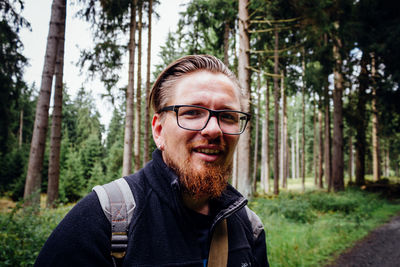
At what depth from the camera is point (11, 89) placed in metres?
12.0

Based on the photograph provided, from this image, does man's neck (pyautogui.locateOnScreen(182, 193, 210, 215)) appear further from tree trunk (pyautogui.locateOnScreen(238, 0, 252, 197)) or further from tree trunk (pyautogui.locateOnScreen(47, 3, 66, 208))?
tree trunk (pyautogui.locateOnScreen(47, 3, 66, 208))

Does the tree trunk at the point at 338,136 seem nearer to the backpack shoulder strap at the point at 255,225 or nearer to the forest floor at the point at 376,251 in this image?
the forest floor at the point at 376,251

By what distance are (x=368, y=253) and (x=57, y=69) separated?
11995 mm

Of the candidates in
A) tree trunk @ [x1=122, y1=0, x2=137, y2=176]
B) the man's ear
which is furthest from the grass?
tree trunk @ [x1=122, y1=0, x2=137, y2=176]

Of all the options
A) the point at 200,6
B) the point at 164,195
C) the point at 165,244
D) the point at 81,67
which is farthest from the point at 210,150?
the point at 200,6

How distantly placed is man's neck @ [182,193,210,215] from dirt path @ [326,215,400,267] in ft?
16.8

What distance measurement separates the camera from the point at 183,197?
154cm

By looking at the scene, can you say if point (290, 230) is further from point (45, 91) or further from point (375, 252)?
point (45, 91)

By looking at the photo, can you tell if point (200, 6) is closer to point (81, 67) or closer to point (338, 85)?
point (81, 67)

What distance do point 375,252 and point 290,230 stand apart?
201 cm

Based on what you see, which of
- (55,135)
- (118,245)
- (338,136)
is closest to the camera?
(118,245)

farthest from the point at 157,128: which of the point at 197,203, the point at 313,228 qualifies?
the point at 313,228

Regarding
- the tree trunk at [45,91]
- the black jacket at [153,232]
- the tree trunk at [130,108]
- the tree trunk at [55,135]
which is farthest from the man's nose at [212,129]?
the tree trunk at [130,108]

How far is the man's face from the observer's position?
1.52 metres
